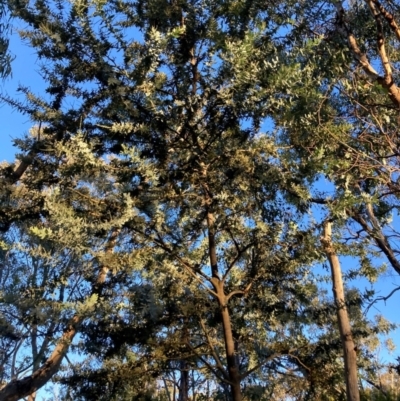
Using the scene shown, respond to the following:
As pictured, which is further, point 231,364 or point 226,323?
point 226,323

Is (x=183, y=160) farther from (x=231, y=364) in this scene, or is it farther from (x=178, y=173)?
(x=231, y=364)

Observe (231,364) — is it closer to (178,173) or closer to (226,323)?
(226,323)

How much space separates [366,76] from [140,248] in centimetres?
361

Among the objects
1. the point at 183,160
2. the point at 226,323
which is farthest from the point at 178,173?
the point at 226,323

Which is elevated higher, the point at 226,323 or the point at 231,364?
the point at 226,323

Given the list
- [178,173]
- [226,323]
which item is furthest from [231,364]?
[178,173]

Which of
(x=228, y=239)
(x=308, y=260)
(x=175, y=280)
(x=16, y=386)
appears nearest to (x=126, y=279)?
(x=175, y=280)

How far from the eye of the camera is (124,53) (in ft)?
16.1

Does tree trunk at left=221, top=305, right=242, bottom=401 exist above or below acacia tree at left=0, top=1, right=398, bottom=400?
below

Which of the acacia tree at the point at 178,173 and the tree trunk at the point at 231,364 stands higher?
the acacia tree at the point at 178,173

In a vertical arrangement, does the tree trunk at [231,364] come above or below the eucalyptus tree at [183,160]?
below

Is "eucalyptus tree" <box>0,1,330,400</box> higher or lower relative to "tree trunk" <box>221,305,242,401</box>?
higher

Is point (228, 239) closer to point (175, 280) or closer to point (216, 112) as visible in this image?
point (175, 280)

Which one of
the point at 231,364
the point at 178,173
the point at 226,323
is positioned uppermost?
the point at 178,173
